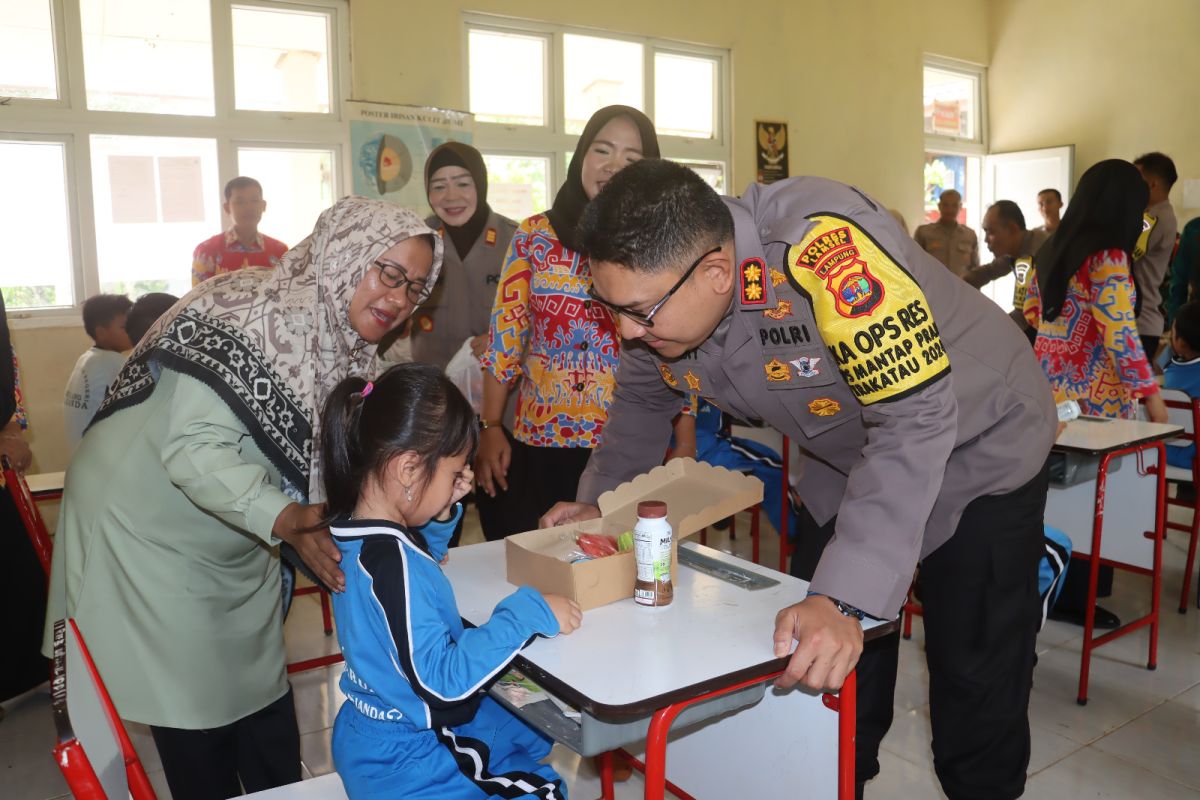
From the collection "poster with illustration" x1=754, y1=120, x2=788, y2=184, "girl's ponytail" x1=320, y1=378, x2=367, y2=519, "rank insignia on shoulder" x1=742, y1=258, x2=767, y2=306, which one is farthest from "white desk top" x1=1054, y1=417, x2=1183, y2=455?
"poster with illustration" x1=754, y1=120, x2=788, y2=184

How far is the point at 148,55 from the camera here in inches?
219

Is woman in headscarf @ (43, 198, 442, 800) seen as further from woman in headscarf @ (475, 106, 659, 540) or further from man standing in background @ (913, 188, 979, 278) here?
man standing in background @ (913, 188, 979, 278)

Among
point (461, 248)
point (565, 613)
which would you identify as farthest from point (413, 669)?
point (461, 248)

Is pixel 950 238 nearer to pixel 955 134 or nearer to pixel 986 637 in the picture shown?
pixel 955 134

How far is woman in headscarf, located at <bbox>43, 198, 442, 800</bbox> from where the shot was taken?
5.15 feet

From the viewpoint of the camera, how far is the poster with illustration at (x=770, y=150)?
26.6 ft

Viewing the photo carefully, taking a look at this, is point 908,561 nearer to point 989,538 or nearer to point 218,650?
point 989,538

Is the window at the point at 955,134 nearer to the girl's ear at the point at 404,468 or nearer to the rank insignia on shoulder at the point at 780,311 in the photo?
the rank insignia on shoulder at the point at 780,311

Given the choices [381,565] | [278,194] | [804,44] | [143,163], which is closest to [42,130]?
[143,163]

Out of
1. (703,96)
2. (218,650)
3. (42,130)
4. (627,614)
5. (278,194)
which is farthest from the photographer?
(703,96)

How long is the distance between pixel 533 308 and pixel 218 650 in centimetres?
117

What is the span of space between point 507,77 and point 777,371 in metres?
6.00

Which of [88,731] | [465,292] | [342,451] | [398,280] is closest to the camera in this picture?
[88,731]

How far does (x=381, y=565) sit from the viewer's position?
1306mm
